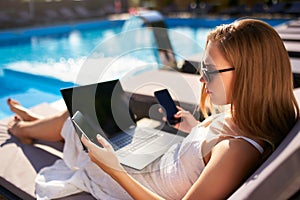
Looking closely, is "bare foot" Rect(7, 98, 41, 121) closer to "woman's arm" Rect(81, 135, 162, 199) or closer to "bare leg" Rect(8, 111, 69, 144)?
"bare leg" Rect(8, 111, 69, 144)

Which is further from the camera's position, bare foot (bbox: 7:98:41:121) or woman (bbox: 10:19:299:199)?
bare foot (bbox: 7:98:41:121)

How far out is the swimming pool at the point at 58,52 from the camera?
4.83 m

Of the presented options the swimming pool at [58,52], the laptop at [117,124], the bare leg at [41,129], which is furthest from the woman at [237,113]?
the swimming pool at [58,52]

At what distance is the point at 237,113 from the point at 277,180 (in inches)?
10.3

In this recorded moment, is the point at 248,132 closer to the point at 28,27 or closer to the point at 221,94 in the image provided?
the point at 221,94

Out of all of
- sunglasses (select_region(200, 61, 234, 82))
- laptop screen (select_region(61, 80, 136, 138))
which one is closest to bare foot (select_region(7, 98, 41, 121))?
laptop screen (select_region(61, 80, 136, 138))

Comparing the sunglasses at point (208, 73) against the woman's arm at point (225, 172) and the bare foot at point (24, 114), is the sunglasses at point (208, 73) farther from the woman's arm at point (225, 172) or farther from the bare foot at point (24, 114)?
the bare foot at point (24, 114)

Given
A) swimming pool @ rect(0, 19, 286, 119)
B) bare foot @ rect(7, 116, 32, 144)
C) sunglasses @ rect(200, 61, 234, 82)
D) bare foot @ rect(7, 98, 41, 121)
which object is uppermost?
sunglasses @ rect(200, 61, 234, 82)

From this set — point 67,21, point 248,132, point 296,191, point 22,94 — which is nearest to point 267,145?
point 248,132

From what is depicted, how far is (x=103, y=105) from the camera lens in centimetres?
194

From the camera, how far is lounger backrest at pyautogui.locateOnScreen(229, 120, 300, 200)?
0.95 m

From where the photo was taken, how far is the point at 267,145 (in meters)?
1.12

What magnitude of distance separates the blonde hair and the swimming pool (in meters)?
1.71

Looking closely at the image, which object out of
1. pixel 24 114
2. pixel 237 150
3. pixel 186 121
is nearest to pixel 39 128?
pixel 24 114
